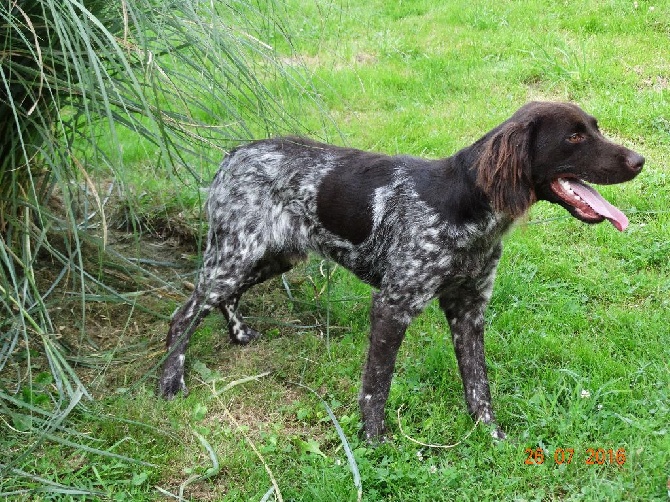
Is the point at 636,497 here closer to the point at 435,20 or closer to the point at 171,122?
the point at 171,122

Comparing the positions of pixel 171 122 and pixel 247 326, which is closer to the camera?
pixel 171 122

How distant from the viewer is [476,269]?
378 cm

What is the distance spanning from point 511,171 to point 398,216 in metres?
0.65

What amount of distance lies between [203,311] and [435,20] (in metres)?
4.90

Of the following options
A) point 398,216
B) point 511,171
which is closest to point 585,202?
point 511,171

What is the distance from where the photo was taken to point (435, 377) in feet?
13.7

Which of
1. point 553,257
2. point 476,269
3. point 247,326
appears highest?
Answer: point 476,269

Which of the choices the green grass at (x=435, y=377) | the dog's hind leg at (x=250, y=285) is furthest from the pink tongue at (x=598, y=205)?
the dog's hind leg at (x=250, y=285)

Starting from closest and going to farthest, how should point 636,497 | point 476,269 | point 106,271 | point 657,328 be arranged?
point 636,497, point 476,269, point 657,328, point 106,271

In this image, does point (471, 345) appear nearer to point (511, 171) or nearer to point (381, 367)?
point (381, 367)

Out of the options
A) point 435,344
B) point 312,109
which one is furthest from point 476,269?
point 312,109

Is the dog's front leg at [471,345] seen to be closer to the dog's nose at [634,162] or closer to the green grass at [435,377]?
the green grass at [435,377]
